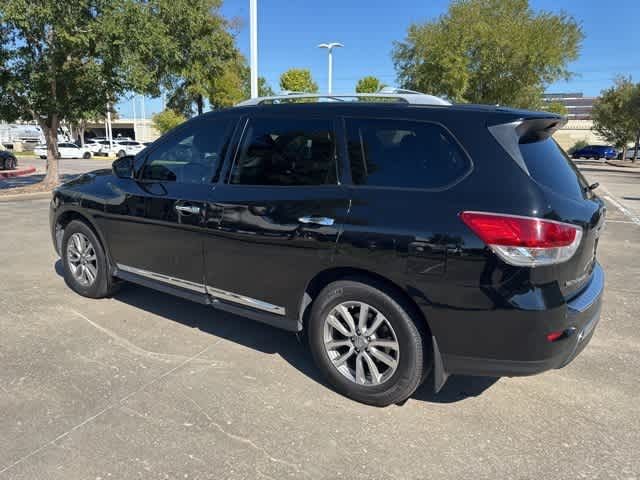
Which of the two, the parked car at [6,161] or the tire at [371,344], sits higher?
the parked car at [6,161]

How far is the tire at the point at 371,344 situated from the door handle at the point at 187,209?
1.20m

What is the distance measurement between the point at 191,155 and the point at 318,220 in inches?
59.5

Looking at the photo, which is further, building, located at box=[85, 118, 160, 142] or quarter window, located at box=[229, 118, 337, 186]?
building, located at box=[85, 118, 160, 142]

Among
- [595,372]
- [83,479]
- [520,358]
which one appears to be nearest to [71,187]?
[83,479]

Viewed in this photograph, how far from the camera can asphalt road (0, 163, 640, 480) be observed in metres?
2.54

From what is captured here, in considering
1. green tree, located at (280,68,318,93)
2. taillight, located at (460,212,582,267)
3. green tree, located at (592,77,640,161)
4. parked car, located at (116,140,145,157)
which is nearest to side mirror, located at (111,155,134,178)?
taillight, located at (460,212,582,267)

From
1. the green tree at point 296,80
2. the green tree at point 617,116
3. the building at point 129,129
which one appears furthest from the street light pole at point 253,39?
the building at point 129,129

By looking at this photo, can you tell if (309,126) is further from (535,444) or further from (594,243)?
(535,444)

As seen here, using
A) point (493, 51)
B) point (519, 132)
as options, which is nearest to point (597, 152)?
point (493, 51)

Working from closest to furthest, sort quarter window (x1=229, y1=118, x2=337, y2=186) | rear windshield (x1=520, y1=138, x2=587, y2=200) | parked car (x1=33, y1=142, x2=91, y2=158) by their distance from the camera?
rear windshield (x1=520, y1=138, x2=587, y2=200) < quarter window (x1=229, y1=118, x2=337, y2=186) < parked car (x1=33, y1=142, x2=91, y2=158)

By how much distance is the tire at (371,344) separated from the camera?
2.87 m

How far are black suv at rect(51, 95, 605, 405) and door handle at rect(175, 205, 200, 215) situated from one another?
15mm

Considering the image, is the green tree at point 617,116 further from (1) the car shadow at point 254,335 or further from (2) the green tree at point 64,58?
(1) the car shadow at point 254,335

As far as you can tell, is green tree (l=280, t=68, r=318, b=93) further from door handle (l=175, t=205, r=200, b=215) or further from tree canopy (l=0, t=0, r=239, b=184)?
door handle (l=175, t=205, r=200, b=215)
